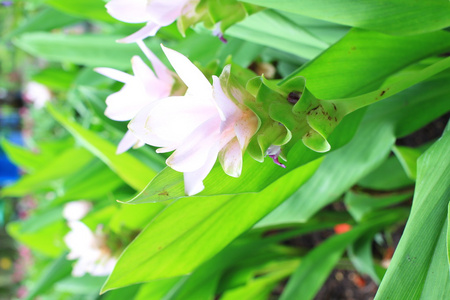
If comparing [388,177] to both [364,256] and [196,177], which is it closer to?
[364,256]

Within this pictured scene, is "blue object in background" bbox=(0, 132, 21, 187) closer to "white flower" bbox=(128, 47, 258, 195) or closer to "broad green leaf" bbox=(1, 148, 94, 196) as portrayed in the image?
"broad green leaf" bbox=(1, 148, 94, 196)

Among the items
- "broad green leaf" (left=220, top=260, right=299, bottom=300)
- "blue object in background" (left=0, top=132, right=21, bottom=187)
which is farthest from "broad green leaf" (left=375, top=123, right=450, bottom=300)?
"blue object in background" (left=0, top=132, right=21, bottom=187)

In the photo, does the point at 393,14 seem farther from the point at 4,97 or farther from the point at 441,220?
the point at 4,97

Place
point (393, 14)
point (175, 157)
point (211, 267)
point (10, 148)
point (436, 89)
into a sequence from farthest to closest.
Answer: point (10, 148), point (211, 267), point (436, 89), point (393, 14), point (175, 157)

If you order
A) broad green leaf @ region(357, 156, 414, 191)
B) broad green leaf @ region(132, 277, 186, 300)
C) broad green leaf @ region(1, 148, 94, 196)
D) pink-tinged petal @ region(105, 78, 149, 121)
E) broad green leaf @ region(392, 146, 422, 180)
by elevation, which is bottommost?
broad green leaf @ region(357, 156, 414, 191)

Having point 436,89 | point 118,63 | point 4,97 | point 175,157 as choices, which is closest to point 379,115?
point 436,89

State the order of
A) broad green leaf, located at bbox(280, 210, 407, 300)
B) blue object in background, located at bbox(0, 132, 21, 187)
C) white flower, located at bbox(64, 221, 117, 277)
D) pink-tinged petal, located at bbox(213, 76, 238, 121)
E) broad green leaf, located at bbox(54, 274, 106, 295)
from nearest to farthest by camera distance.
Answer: pink-tinged petal, located at bbox(213, 76, 238, 121), white flower, located at bbox(64, 221, 117, 277), broad green leaf, located at bbox(280, 210, 407, 300), broad green leaf, located at bbox(54, 274, 106, 295), blue object in background, located at bbox(0, 132, 21, 187)

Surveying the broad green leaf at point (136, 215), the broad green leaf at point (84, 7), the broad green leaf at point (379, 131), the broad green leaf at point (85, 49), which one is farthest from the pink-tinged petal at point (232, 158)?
the broad green leaf at point (84, 7)

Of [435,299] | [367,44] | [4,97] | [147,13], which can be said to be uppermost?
[4,97]
